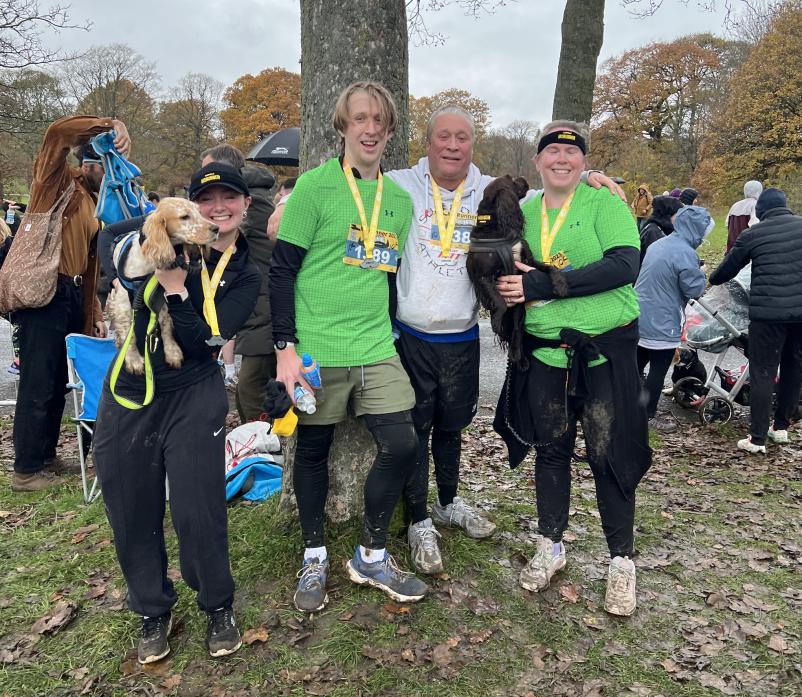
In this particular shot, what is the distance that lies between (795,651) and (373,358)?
2583 millimetres

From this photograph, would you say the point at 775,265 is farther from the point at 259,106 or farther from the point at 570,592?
the point at 259,106

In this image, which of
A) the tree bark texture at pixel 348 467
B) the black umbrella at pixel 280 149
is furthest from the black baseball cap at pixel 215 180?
the black umbrella at pixel 280 149

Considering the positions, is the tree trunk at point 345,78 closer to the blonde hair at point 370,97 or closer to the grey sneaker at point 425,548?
the grey sneaker at point 425,548

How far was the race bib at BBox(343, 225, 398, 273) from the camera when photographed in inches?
112

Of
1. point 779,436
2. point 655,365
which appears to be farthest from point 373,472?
point 779,436

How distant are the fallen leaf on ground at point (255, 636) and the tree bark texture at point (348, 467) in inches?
29.5

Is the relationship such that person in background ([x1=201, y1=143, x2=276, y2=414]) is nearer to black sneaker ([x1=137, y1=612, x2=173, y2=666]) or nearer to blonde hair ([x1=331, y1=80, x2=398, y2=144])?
blonde hair ([x1=331, y1=80, x2=398, y2=144])

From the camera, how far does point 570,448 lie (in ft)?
10.8

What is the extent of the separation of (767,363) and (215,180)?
5426 mm

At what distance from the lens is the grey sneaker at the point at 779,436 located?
5.97 m

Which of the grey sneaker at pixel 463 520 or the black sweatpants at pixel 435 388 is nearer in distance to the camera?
the black sweatpants at pixel 435 388

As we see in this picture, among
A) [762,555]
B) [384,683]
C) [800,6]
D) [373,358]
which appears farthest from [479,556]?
[800,6]

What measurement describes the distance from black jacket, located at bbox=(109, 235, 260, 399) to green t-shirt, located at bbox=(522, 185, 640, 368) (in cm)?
145

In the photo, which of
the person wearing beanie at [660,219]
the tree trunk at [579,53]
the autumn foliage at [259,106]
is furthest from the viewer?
the autumn foliage at [259,106]
